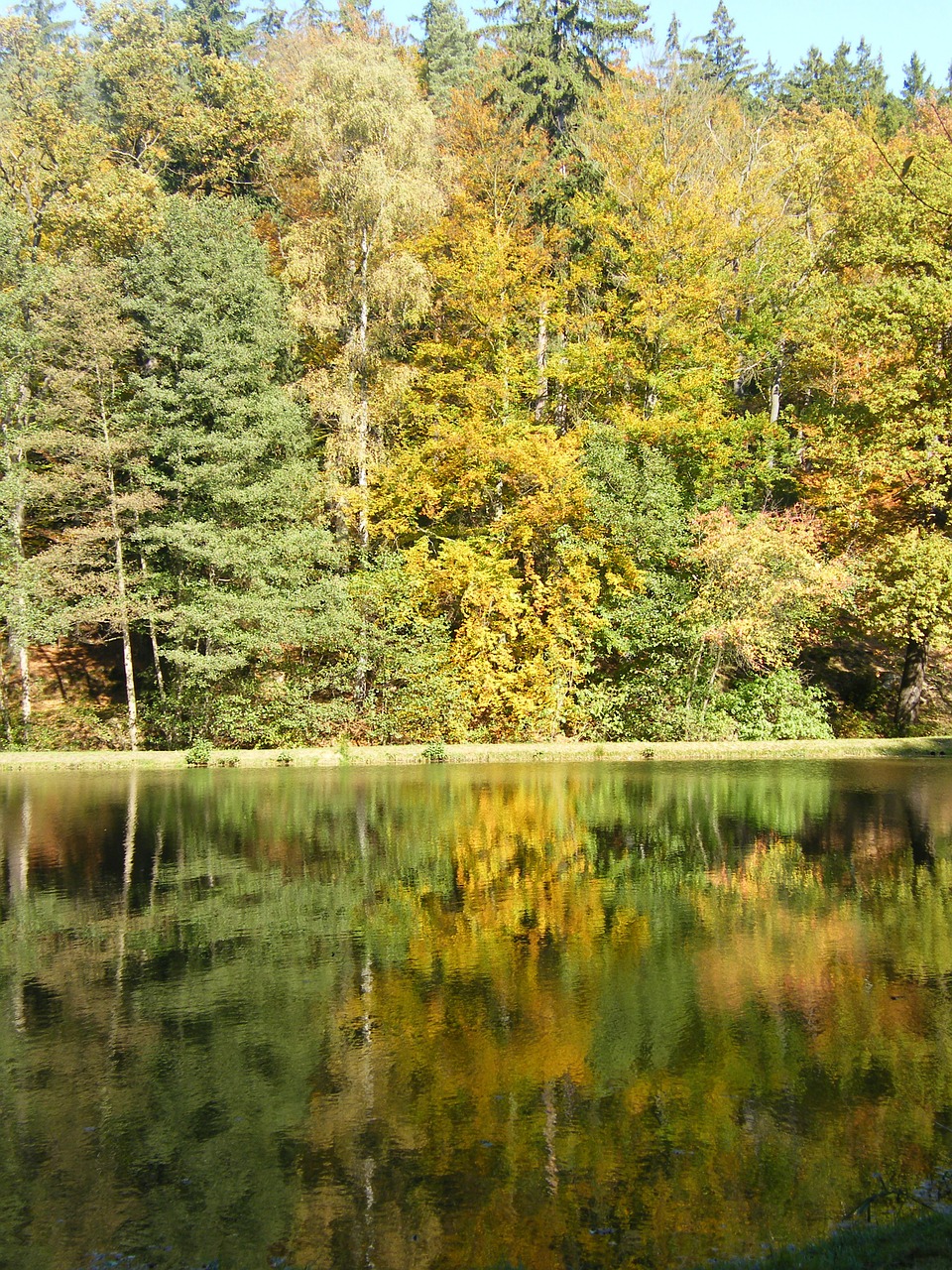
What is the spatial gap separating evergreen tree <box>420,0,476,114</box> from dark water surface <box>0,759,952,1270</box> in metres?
41.1

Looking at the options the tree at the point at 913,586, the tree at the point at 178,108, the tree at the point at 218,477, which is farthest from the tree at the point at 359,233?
the tree at the point at 913,586

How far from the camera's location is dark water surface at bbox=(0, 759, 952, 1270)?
4898 millimetres

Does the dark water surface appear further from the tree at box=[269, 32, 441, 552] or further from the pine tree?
the pine tree

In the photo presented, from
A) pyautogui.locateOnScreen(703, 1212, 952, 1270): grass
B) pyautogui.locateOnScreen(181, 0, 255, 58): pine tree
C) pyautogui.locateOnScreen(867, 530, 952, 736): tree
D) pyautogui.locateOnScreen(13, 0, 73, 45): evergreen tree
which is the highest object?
pyautogui.locateOnScreen(13, 0, 73, 45): evergreen tree

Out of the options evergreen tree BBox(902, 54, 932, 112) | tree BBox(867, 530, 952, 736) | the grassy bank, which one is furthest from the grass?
evergreen tree BBox(902, 54, 932, 112)

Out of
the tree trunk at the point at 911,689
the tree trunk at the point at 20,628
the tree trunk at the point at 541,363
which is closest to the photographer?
the tree trunk at the point at 20,628

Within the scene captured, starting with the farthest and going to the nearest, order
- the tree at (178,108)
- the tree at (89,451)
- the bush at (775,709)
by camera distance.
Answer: the tree at (178,108), the bush at (775,709), the tree at (89,451)

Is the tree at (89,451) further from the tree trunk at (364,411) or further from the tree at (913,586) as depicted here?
the tree at (913,586)

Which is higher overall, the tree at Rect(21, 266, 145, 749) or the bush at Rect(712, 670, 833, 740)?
the tree at Rect(21, 266, 145, 749)

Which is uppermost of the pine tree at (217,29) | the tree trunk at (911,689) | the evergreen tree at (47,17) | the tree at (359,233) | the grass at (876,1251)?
the evergreen tree at (47,17)

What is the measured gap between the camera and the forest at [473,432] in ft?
87.9

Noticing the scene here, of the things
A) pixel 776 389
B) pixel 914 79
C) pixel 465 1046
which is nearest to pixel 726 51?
pixel 914 79

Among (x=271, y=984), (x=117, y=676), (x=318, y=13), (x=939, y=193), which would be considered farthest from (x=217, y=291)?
(x=318, y=13)

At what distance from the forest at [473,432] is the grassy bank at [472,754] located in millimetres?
1458
